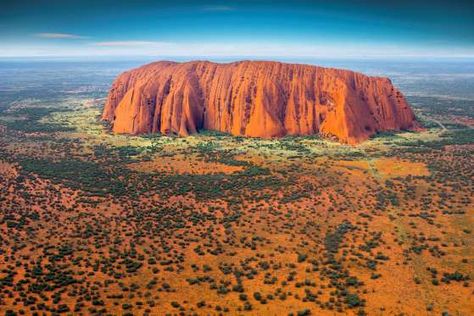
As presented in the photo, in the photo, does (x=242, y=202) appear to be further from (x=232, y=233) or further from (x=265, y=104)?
(x=265, y=104)

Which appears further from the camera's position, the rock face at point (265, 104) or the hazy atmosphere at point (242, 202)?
the rock face at point (265, 104)

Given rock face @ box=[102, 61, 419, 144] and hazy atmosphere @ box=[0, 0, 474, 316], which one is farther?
rock face @ box=[102, 61, 419, 144]

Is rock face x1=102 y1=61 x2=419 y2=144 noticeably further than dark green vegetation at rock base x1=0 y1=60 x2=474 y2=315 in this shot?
Yes

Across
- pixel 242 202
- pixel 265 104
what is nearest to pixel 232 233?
pixel 242 202

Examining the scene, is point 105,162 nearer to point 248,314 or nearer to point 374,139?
point 248,314

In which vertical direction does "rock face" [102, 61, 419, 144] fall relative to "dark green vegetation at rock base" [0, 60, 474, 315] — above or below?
above

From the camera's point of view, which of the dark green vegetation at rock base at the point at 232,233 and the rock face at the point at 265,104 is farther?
the rock face at the point at 265,104

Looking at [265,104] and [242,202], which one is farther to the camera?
[265,104]

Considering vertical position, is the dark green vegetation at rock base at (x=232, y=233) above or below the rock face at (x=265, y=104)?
below
